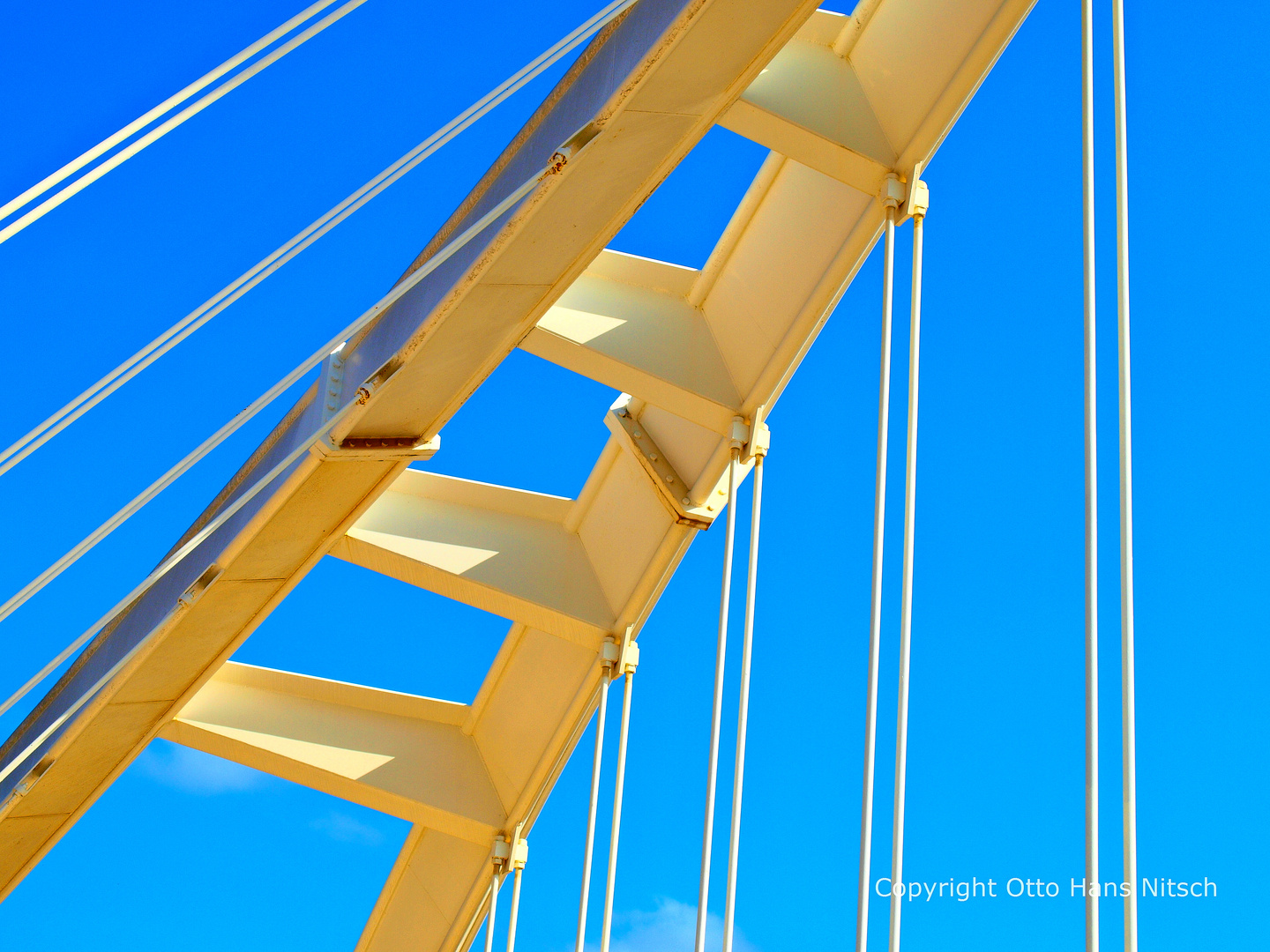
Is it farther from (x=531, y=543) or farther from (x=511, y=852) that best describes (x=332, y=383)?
(x=511, y=852)

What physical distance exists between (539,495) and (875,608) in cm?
511

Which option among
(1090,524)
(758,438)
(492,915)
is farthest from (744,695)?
(492,915)

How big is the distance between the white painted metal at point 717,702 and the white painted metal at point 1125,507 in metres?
4.71

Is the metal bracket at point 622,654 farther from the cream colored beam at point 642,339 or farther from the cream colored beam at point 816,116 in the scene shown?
the cream colored beam at point 816,116

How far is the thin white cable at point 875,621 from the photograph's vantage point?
699 cm

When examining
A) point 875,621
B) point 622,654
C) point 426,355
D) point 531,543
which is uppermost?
point 531,543

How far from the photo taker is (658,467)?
11.3 meters

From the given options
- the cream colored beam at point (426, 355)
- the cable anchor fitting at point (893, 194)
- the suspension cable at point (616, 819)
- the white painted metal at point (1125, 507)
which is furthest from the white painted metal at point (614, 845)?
the white painted metal at point (1125, 507)

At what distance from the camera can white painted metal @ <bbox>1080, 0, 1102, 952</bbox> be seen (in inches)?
203

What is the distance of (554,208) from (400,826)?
1002cm

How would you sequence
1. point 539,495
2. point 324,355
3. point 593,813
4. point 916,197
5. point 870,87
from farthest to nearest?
point 539,495 < point 593,813 < point 870,87 < point 916,197 < point 324,355

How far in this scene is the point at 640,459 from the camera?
11.4m

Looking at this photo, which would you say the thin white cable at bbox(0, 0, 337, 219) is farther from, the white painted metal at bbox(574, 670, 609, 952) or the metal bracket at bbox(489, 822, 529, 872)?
the metal bracket at bbox(489, 822, 529, 872)

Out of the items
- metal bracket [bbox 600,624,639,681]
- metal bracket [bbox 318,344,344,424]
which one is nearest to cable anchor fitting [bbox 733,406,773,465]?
metal bracket [bbox 600,624,639,681]
